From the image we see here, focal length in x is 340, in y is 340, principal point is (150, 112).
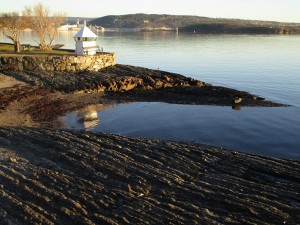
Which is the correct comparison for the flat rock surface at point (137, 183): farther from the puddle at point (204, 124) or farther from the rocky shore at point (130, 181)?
the puddle at point (204, 124)

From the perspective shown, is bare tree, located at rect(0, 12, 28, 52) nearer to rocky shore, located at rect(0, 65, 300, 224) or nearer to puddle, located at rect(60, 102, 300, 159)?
puddle, located at rect(60, 102, 300, 159)

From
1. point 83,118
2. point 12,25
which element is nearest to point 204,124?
point 83,118

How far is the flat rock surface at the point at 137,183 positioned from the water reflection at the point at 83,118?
11.9ft

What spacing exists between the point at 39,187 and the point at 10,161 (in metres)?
2.64

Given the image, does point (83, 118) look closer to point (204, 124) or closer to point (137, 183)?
point (204, 124)

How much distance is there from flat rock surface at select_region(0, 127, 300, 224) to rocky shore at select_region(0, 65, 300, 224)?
3 cm

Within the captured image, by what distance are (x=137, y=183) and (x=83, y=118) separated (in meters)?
10.8

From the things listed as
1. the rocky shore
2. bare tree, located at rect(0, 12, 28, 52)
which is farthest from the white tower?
the rocky shore

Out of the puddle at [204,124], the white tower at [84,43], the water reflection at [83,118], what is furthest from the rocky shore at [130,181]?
the white tower at [84,43]

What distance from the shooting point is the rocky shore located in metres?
10.1

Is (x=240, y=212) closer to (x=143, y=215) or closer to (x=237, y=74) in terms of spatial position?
(x=143, y=215)

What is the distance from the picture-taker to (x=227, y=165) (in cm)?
1397

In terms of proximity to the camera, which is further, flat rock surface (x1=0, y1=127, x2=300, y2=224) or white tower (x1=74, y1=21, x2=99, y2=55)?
white tower (x1=74, y1=21, x2=99, y2=55)

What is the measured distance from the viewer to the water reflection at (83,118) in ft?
66.1
